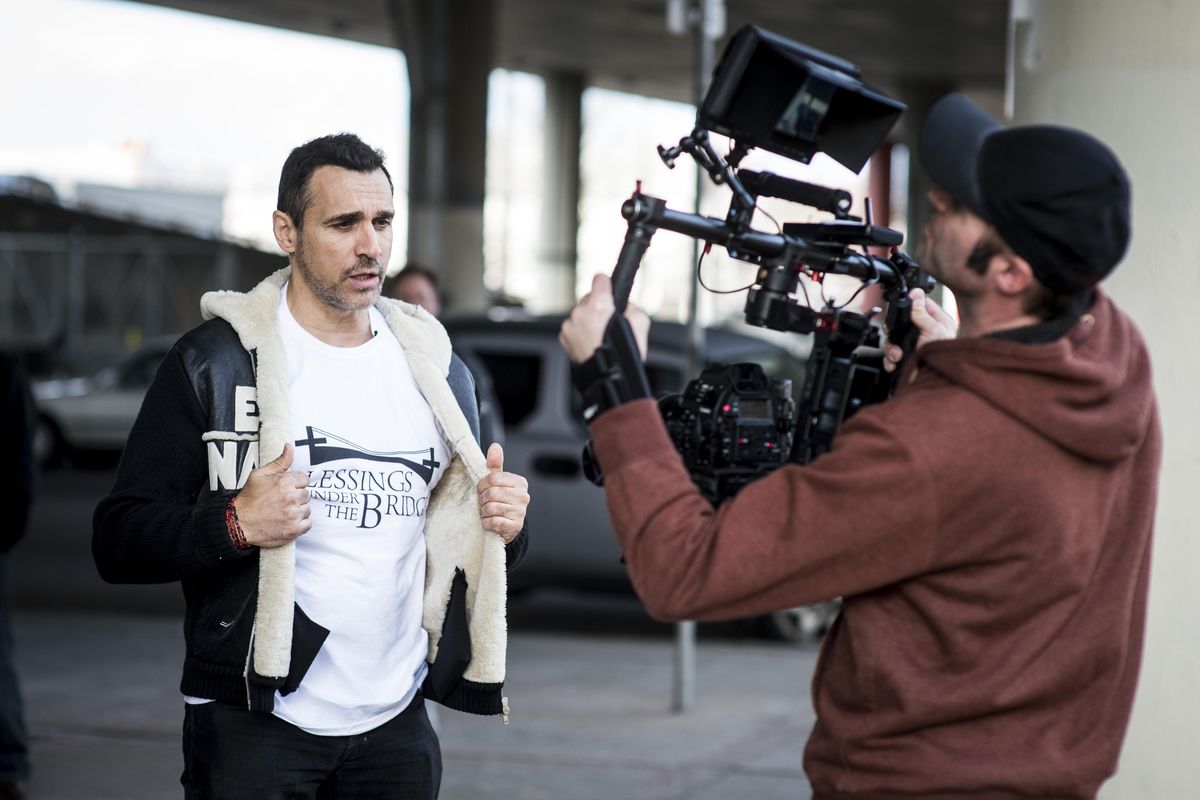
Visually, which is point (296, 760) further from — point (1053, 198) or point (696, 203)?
point (696, 203)

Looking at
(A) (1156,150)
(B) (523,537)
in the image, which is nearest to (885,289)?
(B) (523,537)

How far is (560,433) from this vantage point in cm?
952

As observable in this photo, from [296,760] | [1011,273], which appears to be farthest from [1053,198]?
[296,760]

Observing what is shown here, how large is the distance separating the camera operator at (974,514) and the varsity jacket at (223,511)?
1.01 metres

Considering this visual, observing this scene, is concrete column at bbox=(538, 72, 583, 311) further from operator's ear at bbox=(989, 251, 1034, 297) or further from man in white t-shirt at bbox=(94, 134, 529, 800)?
operator's ear at bbox=(989, 251, 1034, 297)

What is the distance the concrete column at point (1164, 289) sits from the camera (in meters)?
4.57

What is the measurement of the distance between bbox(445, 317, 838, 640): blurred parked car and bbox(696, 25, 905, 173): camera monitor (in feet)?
21.4

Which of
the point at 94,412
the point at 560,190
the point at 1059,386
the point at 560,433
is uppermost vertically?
the point at 560,190

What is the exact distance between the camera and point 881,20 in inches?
1296

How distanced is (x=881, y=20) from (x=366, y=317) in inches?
1222

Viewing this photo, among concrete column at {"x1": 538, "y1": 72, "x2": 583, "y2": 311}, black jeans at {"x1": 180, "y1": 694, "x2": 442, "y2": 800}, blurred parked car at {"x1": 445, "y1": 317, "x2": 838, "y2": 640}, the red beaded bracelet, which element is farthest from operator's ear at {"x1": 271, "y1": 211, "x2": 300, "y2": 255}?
concrete column at {"x1": 538, "y1": 72, "x2": 583, "y2": 311}

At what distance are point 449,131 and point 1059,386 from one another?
2639 cm

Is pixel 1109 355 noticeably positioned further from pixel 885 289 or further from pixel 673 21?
pixel 673 21

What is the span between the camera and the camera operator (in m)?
2.15
